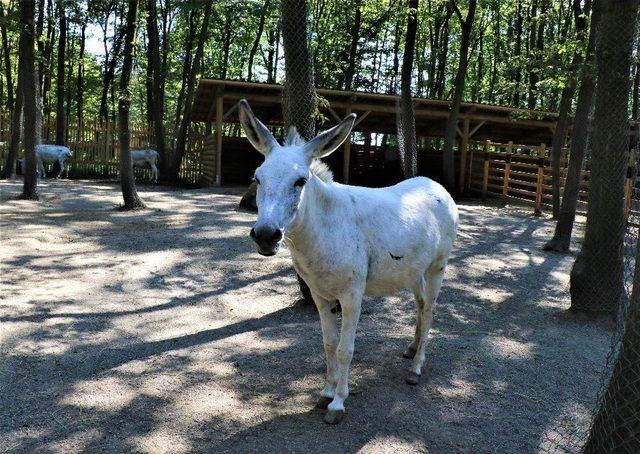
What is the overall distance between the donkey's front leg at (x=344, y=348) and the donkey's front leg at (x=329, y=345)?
0.31 ft

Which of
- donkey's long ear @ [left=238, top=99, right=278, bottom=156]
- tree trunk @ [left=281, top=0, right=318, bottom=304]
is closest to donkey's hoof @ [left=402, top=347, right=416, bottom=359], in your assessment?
tree trunk @ [left=281, top=0, right=318, bottom=304]

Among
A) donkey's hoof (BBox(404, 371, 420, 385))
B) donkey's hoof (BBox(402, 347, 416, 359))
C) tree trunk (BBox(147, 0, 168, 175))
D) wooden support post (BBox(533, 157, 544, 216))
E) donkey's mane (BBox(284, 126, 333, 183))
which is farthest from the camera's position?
tree trunk (BBox(147, 0, 168, 175))

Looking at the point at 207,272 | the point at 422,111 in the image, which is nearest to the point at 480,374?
the point at 207,272

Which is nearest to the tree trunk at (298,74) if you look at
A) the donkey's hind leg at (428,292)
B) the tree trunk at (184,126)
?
the donkey's hind leg at (428,292)

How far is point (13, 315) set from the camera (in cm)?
495

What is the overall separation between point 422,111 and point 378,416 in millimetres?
16340

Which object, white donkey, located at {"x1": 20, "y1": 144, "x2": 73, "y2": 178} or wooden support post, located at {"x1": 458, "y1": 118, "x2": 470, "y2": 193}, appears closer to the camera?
white donkey, located at {"x1": 20, "y1": 144, "x2": 73, "y2": 178}

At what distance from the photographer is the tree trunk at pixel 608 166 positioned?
561 centimetres

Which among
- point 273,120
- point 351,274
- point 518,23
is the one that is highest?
point 518,23

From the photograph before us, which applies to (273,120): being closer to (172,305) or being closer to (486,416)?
(172,305)

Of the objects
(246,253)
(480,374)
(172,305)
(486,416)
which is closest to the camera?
(486,416)

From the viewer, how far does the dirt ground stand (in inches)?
122

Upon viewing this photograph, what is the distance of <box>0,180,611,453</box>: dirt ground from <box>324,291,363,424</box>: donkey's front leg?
90 mm

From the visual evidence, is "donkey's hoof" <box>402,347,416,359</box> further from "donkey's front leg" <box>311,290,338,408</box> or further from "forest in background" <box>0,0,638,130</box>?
"forest in background" <box>0,0,638,130</box>
